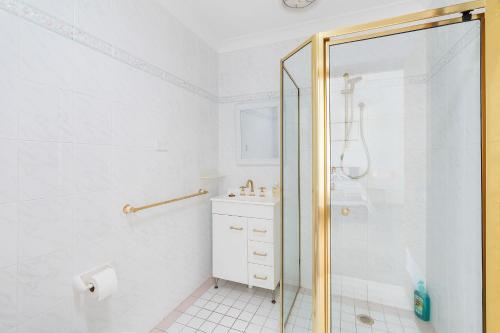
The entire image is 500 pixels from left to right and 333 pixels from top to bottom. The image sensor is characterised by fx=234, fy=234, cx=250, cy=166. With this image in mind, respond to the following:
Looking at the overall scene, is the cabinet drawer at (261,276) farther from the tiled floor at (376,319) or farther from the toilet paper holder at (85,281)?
the toilet paper holder at (85,281)

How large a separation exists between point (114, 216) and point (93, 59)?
0.87 m

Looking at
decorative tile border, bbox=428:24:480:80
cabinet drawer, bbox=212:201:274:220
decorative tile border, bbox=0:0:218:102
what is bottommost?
cabinet drawer, bbox=212:201:274:220

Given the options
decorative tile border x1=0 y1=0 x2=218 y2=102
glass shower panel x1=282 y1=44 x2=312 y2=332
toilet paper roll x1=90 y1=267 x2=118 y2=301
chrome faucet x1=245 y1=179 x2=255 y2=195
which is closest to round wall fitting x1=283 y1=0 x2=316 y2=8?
glass shower panel x1=282 y1=44 x2=312 y2=332

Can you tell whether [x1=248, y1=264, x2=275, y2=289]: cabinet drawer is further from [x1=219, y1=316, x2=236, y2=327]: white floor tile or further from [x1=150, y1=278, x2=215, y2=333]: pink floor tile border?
[x1=150, y1=278, x2=215, y2=333]: pink floor tile border

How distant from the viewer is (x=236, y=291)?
2117 millimetres

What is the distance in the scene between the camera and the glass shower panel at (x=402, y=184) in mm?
1127

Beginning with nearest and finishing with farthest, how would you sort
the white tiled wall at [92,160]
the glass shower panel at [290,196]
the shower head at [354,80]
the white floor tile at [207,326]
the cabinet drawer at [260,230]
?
the white tiled wall at [92,160]
the shower head at [354,80]
the glass shower panel at [290,196]
the white floor tile at [207,326]
the cabinet drawer at [260,230]

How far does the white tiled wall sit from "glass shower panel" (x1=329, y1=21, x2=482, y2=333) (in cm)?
118

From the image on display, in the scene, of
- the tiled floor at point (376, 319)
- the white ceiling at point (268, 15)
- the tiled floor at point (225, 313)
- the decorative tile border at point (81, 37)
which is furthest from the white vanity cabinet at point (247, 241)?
the white ceiling at point (268, 15)

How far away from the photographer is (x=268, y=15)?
6.47ft

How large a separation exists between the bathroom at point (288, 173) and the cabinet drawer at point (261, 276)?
0.9 inches

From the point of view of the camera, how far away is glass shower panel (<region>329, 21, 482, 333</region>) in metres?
1.13

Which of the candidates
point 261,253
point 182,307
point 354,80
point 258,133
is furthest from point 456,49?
point 182,307

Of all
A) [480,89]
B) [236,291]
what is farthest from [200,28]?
[236,291]
